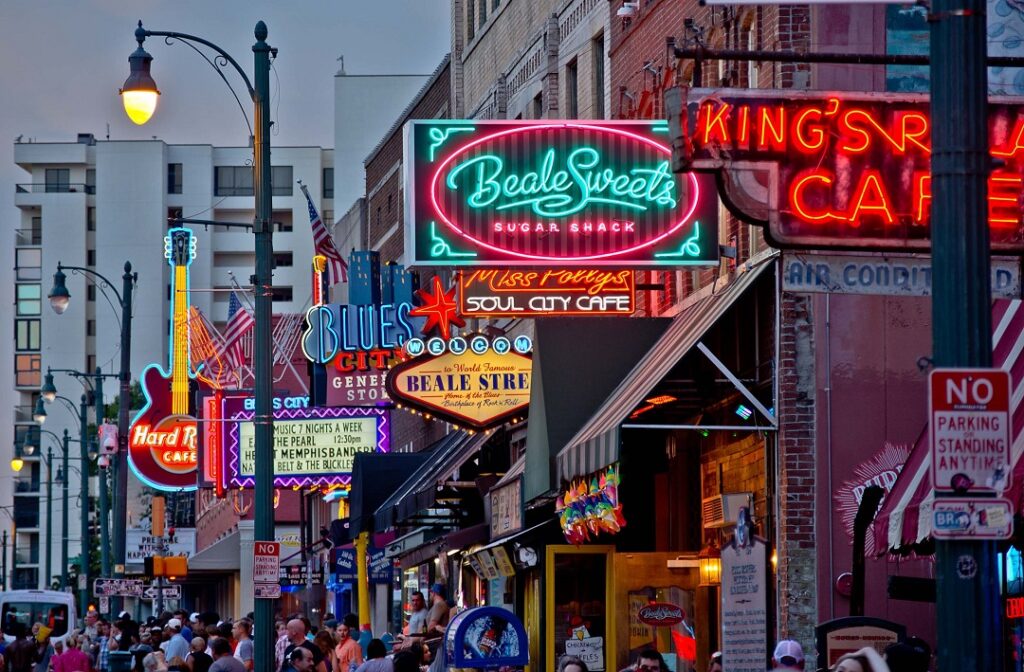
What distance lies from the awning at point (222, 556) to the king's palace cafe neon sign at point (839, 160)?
52.2 metres

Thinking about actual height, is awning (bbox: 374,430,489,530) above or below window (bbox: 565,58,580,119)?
below

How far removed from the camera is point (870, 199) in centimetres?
1380

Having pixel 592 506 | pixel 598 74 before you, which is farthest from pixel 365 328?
pixel 592 506

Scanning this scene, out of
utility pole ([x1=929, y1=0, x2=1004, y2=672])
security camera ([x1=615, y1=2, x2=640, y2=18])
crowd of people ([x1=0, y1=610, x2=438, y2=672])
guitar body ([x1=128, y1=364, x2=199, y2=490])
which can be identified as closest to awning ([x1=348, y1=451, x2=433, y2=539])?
crowd of people ([x1=0, y1=610, x2=438, y2=672])

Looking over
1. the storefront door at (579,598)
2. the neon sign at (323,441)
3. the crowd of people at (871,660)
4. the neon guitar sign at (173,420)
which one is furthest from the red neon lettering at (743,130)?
the neon guitar sign at (173,420)

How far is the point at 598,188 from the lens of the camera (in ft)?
66.6

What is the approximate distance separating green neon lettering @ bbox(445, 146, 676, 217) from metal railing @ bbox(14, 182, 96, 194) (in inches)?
4579

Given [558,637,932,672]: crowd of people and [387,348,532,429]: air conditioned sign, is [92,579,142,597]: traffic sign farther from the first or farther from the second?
[558,637,932,672]: crowd of people

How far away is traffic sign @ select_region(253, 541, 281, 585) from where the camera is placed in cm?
1970

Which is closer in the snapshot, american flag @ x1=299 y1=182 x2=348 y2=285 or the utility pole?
the utility pole

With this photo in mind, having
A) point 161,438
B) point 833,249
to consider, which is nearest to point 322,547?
point 161,438

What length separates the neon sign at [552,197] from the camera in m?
19.9

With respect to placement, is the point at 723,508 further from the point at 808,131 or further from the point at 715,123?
the point at 715,123

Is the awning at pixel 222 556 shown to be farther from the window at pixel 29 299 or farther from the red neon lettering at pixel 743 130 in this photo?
the window at pixel 29 299
